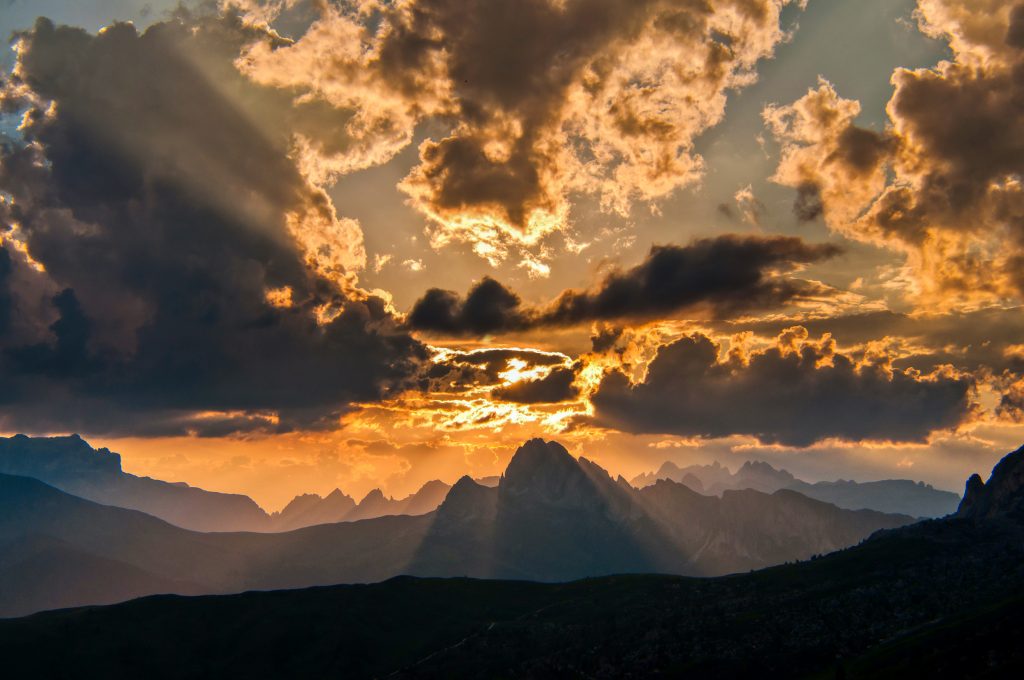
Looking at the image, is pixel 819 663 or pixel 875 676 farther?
pixel 819 663

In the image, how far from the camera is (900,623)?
194 m

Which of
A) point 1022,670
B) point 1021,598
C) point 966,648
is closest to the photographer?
point 1022,670

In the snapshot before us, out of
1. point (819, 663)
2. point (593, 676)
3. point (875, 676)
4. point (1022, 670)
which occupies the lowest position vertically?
point (593, 676)

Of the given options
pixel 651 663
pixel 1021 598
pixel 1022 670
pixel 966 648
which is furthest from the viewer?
pixel 651 663

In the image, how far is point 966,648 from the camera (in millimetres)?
134625

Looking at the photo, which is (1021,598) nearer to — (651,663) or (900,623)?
(900,623)

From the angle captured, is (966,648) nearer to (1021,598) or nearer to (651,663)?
(1021,598)

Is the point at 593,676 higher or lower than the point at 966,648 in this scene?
lower

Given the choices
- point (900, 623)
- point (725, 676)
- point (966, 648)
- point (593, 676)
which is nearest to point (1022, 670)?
point (966, 648)

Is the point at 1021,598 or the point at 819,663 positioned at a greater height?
the point at 1021,598

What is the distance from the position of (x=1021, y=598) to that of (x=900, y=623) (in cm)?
3450

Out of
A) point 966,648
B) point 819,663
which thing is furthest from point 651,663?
point 966,648

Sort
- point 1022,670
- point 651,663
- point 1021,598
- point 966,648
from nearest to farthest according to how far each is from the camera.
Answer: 1. point 1022,670
2. point 966,648
3. point 1021,598
4. point 651,663

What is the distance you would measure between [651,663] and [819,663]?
147 feet
